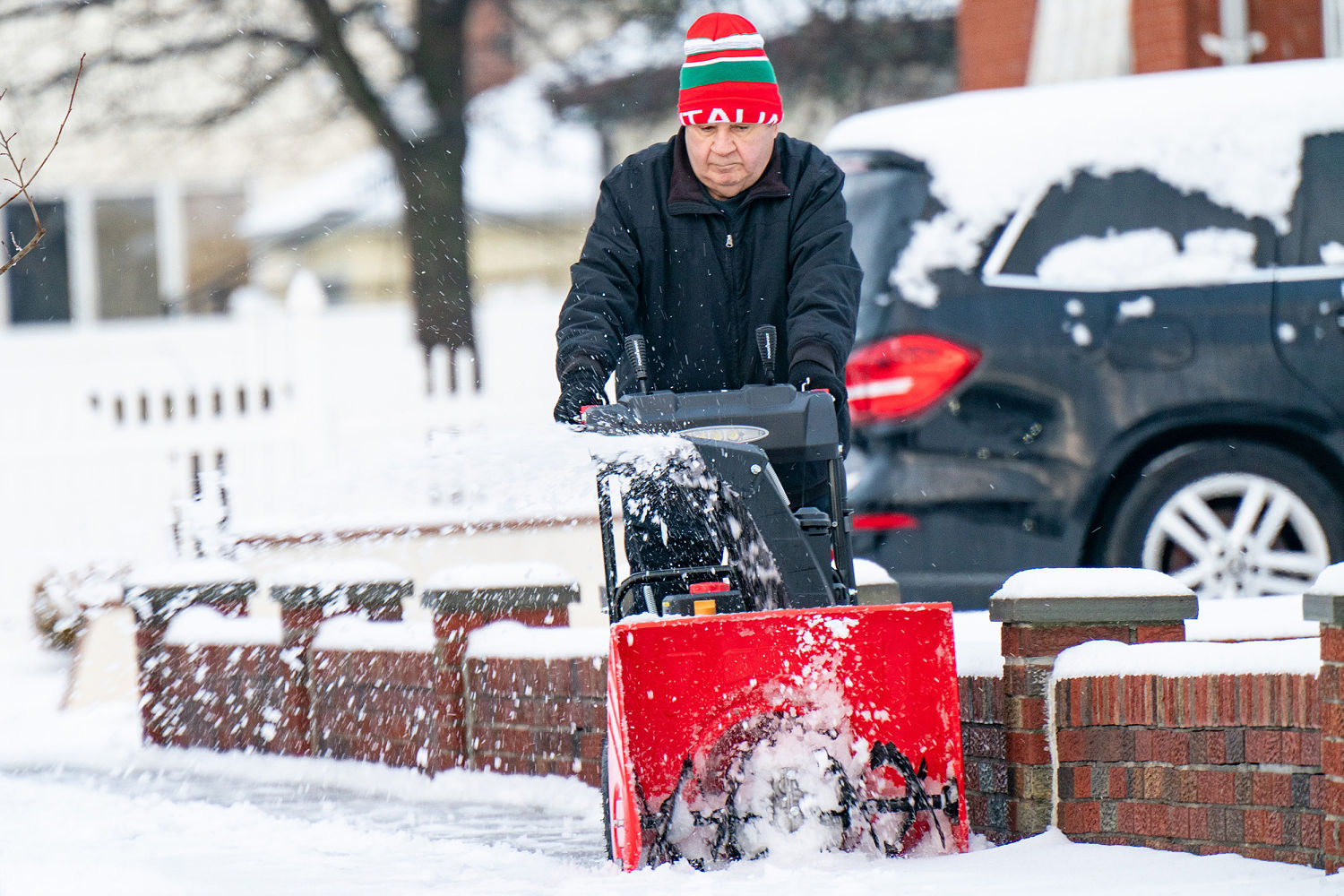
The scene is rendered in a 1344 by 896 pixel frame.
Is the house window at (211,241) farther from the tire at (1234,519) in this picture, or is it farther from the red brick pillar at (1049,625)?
→ the red brick pillar at (1049,625)

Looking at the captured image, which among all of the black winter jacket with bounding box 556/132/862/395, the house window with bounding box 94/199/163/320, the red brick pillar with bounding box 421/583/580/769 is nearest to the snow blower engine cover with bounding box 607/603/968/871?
the black winter jacket with bounding box 556/132/862/395

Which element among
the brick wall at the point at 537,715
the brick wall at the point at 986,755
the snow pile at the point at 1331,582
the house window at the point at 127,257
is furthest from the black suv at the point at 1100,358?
the house window at the point at 127,257

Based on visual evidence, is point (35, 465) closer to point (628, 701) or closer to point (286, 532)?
point (286, 532)

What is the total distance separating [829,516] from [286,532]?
238 inches

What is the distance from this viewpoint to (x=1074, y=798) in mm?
Answer: 4402

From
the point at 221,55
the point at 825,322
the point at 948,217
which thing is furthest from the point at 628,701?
the point at 221,55

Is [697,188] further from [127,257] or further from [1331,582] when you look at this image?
[127,257]

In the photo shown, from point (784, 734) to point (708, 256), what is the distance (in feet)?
4.18

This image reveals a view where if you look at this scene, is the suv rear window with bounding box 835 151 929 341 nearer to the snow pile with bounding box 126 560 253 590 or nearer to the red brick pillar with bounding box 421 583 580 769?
the red brick pillar with bounding box 421 583 580 769

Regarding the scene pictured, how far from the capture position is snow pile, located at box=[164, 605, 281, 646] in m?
7.16

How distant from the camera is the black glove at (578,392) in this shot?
4.22 meters

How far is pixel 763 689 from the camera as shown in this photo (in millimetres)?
3975

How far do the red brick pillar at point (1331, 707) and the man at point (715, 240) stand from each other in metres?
1.23

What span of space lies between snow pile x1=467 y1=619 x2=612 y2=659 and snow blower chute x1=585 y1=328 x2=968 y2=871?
5.21ft
